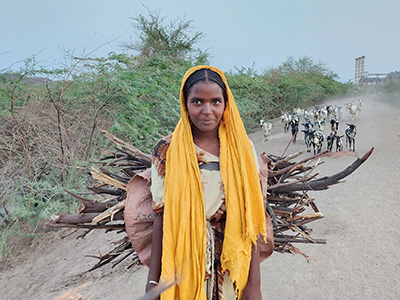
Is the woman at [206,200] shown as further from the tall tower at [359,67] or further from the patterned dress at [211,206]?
the tall tower at [359,67]

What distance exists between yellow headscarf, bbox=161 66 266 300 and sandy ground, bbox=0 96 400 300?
7.09ft

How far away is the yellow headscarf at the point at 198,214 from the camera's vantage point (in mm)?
1300

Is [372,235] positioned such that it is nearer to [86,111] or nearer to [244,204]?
[244,204]

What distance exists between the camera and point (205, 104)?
1.32m

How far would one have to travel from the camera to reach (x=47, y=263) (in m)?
4.56

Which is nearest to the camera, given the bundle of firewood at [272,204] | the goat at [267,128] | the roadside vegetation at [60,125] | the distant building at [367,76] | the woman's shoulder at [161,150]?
the woman's shoulder at [161,150]

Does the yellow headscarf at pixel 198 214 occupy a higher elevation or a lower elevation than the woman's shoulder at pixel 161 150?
lower

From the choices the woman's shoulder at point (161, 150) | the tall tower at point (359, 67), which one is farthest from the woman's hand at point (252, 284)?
the tall tower at point (359, 67)

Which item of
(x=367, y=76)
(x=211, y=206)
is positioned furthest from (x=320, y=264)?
(x=367, y=76)

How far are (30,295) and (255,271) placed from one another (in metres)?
3.64

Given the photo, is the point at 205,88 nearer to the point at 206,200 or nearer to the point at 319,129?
the point at 206,200

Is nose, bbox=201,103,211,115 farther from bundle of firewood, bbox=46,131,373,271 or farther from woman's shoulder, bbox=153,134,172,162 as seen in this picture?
bundle of firewood, bbox=46,131,373,271

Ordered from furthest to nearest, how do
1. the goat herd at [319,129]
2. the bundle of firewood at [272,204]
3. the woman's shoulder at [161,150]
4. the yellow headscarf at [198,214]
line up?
1. the goat herd at [319,129]
2. the bundle of firewood at [272,204]
3. the woman's shoulder at [161,150]
4. the yellow headscarf at [198,214]

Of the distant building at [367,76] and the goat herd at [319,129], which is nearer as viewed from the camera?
the goat herd at [319,129]
